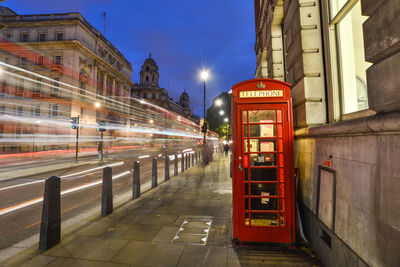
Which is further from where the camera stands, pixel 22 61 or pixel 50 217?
pixel 22 61

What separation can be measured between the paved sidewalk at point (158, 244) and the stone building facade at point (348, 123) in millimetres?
1061

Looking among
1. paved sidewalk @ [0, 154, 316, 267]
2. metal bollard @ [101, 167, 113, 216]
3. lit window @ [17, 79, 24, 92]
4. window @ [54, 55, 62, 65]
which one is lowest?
paved sidewalk @ [0, 154, 316, 267]

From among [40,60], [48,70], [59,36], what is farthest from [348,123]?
[40,60]

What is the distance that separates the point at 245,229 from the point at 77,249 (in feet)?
10.3

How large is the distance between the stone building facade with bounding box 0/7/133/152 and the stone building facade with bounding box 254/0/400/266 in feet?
128

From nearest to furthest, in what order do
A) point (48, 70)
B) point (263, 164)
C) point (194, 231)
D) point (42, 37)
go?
1. point (263, 164)
2. point (194, 231)
3. point (48, 70)
4. point (42, 37)

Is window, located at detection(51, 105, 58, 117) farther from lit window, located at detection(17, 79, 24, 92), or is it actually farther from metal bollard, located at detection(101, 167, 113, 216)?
metal bollard, located at detection(101, 167, 113, 216)

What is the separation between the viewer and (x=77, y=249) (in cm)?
373

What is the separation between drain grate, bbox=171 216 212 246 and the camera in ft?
13.3

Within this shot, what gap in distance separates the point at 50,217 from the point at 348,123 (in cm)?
523

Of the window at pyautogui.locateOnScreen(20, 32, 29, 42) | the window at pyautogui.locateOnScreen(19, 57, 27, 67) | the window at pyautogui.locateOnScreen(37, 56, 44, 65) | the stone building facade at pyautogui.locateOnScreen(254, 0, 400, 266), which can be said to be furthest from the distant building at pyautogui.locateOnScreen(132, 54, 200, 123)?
the stone building facade at pyautogui.locateOnScreen(254, 0, 400, 266)

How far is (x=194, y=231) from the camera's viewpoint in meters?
4.49

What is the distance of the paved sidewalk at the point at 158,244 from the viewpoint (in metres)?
Result: 3.35

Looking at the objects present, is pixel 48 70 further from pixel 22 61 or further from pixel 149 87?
pixel 149 87
